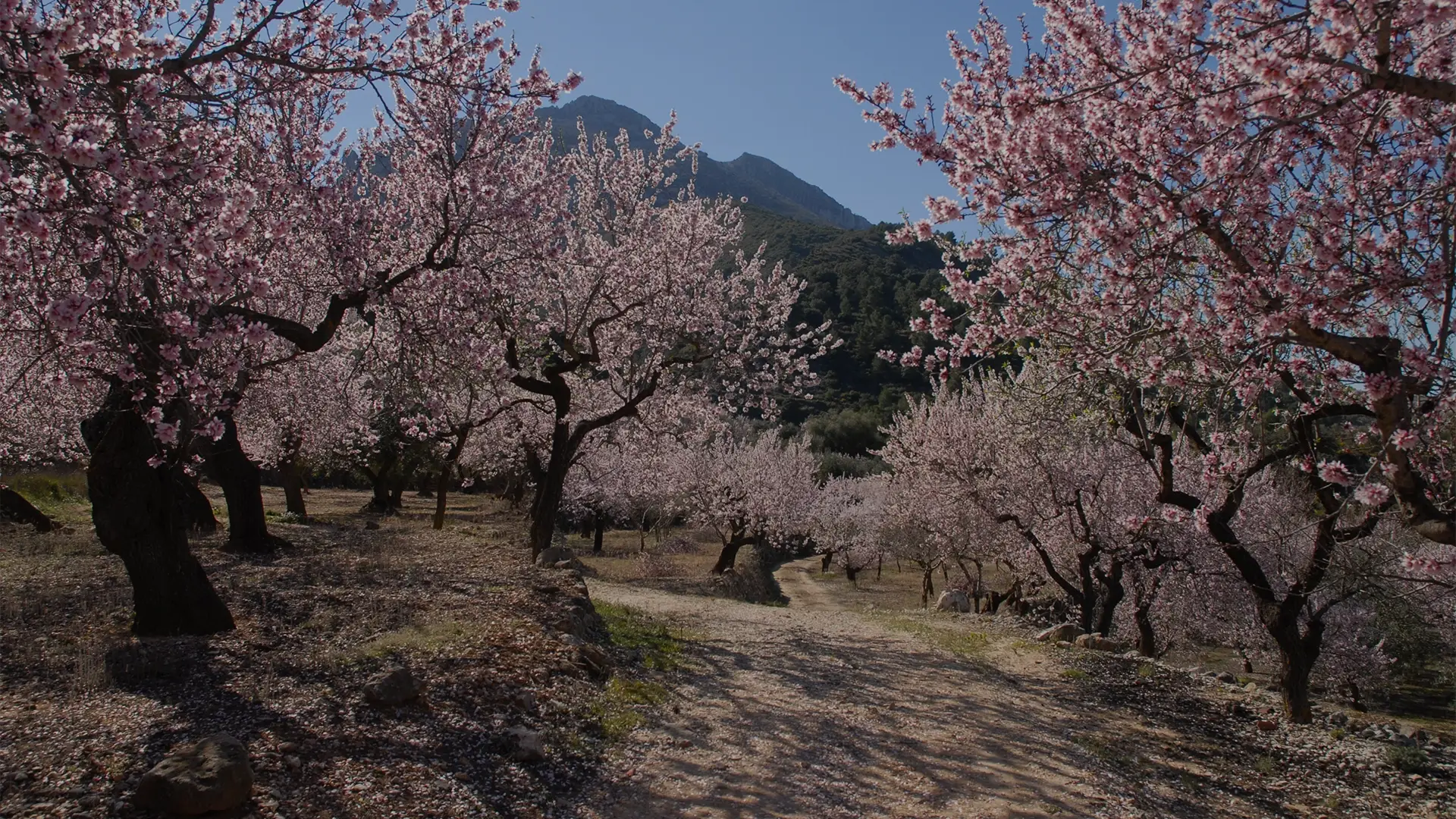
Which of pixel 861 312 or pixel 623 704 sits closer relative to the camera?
pixel 623 704

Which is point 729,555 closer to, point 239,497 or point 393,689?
point 239,497

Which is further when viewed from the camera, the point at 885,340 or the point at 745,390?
the point at 885,340

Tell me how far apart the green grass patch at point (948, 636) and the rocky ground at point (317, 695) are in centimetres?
620

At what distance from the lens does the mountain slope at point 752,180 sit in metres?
132

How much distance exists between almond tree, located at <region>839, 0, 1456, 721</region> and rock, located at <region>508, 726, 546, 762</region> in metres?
4.34

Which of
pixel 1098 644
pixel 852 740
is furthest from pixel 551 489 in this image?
pixel 1098 644

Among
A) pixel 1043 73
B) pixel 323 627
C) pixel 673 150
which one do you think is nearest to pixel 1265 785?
pixel 1043 73

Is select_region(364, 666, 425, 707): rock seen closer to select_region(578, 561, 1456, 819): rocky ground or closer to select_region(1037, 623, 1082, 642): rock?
select_region(578, 561, 1456, 819): rocky ground

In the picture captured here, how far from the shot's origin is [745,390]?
16.5m

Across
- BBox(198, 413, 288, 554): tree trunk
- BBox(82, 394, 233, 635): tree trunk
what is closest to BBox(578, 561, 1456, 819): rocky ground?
BBox(82, 394, 233, 635): tree trunk

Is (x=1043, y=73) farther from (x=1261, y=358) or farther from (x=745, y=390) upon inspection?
(x=745, y=390)

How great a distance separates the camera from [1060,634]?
14875 mm

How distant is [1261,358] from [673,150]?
12302 mm

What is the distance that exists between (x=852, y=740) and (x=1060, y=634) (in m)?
8.59
